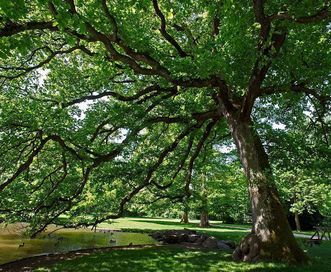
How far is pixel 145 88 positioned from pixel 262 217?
23.7 feet

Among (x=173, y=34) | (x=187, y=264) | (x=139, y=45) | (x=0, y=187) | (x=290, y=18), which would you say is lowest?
(x=187, y=264)

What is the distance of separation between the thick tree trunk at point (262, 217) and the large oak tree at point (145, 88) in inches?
1.5

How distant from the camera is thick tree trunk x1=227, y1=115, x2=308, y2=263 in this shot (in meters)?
12.2

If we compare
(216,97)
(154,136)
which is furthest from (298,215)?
(216,97)

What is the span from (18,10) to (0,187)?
6.02 m

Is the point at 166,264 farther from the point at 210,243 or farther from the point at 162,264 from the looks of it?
the point at 210,243

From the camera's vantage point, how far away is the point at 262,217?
12.9m

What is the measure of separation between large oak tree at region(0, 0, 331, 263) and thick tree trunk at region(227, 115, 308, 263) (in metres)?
0.04

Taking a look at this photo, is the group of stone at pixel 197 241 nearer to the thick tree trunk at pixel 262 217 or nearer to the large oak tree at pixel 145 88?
the large oak tree at pixel 145 88

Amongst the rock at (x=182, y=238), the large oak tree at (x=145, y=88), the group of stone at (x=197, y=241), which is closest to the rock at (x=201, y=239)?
the group of stone at (x=197, y=241)

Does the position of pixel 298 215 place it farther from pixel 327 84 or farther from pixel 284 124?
pixel 327 84

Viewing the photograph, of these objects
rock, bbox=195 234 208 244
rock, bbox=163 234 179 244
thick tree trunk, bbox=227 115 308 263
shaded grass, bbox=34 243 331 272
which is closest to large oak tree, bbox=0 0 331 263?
thick tree trunk, bbox=227 115 308 263

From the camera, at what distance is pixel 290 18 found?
882 cm

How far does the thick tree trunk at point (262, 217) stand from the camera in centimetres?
1222
